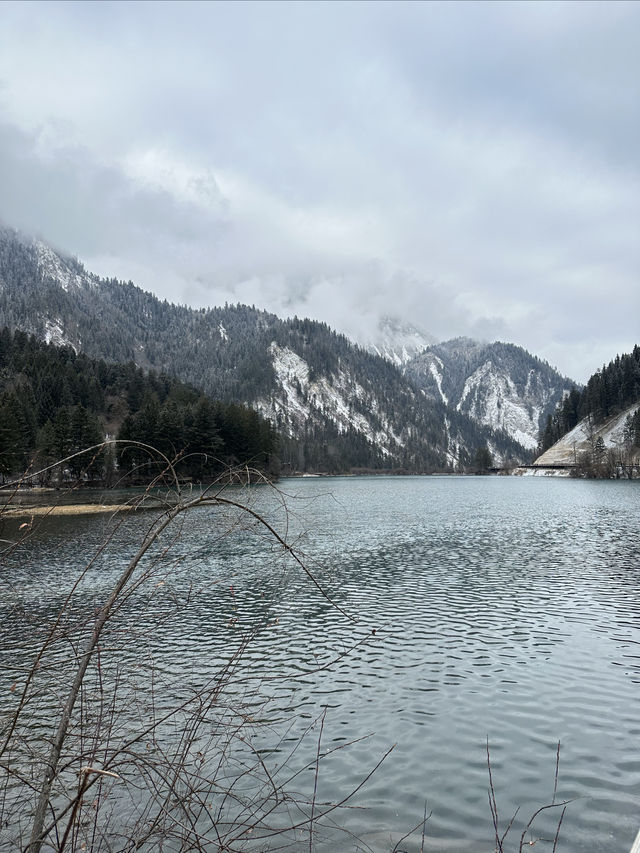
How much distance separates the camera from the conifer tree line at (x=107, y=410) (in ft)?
238

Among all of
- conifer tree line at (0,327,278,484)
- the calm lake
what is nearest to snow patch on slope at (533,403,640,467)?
conifer tree line at (0,327,278,484)

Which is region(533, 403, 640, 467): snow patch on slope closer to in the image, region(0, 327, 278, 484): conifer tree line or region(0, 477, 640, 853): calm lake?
region(0, 327, 278, 484): conifer tree line

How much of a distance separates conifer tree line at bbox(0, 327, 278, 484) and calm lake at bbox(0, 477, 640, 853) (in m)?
37.1

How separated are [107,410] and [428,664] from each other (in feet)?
368

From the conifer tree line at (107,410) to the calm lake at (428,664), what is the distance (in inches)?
1461

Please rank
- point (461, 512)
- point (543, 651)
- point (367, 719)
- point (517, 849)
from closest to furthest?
point (517, 849), point (367, 719), point (543, 651), point (461, 512)

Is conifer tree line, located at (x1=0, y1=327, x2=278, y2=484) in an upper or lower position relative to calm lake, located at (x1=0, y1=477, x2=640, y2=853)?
upper

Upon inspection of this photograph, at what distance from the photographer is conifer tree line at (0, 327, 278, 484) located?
72438 mm

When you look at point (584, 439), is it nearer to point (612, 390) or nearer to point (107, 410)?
point (612, 390)

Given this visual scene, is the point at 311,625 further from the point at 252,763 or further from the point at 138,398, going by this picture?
the point at 138,398

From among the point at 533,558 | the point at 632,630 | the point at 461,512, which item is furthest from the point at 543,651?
the point at 461,512

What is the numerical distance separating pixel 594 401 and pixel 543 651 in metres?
160

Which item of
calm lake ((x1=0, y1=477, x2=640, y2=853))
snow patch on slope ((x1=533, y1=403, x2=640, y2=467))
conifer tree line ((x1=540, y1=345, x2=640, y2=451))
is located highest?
conifer tree line ((x1=540, y1=345, x2=640, y2=451))

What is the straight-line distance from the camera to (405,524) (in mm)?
42656
